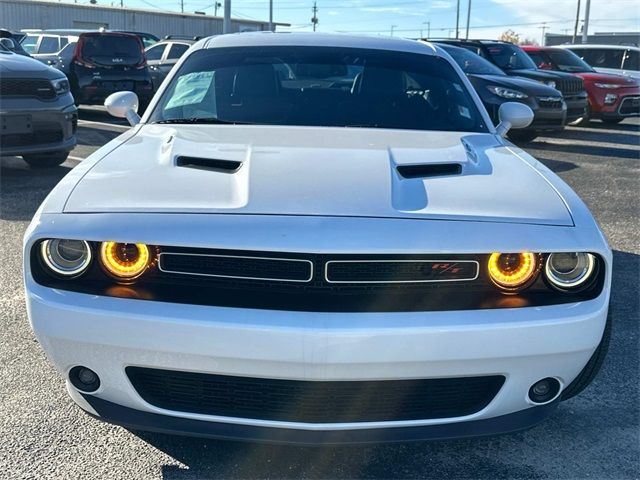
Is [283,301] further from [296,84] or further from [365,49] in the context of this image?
[365,49]

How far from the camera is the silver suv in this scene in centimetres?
670

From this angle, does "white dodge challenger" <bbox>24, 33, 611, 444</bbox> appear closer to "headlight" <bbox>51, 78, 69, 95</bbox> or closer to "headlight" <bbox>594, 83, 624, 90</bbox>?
"headlight" <bbox>51, 78, 69, 95</bbox>

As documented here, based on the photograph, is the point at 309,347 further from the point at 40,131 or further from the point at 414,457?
the point at 40,131

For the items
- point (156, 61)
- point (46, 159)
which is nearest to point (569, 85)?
point (156, 61)

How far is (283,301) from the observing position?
6.78 ft

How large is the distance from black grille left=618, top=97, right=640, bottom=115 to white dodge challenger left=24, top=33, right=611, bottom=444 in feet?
41.8

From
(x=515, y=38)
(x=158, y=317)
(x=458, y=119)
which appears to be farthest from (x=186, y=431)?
(x=515, y=38)

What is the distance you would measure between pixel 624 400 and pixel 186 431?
1972mm

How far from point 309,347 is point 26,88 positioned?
604cm

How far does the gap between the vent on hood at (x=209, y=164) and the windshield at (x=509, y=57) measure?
11.4 meters

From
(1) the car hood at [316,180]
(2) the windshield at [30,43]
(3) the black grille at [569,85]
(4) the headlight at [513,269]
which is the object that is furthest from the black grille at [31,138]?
(3) the black grille at [569,85]

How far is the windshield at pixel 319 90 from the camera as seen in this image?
341cm

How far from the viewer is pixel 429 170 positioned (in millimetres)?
2598

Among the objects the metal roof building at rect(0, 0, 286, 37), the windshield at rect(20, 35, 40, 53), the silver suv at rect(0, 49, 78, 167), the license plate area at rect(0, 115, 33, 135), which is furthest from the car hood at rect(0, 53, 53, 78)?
the metal roof building at rect(0, 0, 286, 37)
